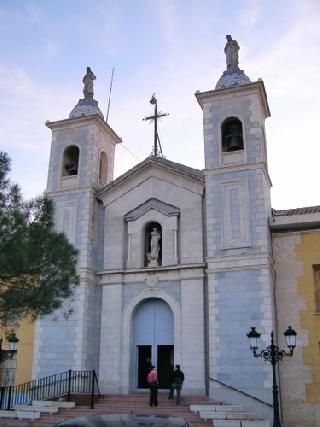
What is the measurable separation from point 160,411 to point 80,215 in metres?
8.89

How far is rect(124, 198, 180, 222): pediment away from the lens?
20.1m

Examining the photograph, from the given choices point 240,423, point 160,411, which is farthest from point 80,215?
point 240,423

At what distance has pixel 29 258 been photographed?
11438 mm

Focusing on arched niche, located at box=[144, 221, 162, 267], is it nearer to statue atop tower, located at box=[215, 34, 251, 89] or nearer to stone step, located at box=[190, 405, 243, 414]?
stone step, located at box=[190, 405, 243, 414]

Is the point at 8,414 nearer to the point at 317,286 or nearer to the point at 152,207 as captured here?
the point at 152,207

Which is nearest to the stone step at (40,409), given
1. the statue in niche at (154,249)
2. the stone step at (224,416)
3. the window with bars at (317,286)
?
the stone step at (224,416)

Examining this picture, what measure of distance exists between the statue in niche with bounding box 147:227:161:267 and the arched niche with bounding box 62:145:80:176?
5.14 m

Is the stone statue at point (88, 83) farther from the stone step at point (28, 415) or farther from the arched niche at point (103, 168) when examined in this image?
the stone step at point (28, 415)

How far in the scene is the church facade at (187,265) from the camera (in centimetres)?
1717

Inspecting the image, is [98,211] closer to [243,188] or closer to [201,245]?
[201,245]

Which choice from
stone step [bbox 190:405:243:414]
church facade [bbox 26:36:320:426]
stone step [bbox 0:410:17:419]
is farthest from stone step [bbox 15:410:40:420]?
stone step [bbox 190:405:243:414]

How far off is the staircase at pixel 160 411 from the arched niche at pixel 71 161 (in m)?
10.1

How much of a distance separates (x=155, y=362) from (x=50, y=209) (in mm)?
8885

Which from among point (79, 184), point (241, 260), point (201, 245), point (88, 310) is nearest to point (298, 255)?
point (241, 260)
